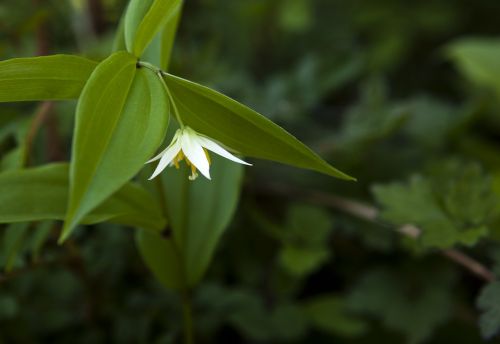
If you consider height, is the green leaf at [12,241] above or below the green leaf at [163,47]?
below

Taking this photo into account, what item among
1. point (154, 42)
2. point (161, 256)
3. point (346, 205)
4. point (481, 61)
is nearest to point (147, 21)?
point (154, 42)

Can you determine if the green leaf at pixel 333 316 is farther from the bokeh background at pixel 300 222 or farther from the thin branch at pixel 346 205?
the thin branch at pixel 346 205

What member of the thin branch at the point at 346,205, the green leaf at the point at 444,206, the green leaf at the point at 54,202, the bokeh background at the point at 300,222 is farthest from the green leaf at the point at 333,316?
the green leaf at the point at 54,202

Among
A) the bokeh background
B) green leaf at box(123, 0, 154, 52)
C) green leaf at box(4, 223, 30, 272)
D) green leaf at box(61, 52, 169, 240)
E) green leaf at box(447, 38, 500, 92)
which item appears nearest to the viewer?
green leaf at box(61, 52, 169, 240)

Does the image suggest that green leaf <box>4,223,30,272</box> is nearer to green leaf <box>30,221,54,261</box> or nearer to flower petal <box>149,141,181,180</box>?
green leaf <box>30,221,54,261</box>

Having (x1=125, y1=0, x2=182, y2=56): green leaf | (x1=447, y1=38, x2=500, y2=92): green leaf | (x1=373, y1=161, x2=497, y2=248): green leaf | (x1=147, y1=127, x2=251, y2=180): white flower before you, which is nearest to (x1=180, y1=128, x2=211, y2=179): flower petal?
(x1=147, y1=127, x2=251, y2=180): white flower

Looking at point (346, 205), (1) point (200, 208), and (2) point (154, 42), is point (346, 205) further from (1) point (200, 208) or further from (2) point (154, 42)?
(2) point (154, 42)

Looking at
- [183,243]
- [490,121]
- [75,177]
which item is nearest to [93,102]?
[75,177]
